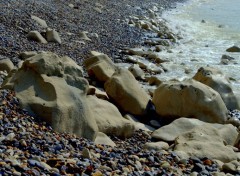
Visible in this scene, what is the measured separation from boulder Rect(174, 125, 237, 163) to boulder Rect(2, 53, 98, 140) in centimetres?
141

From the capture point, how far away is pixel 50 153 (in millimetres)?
5547

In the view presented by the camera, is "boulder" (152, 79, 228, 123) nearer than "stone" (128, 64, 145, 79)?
Yes

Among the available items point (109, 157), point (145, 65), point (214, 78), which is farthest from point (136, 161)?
point (145, 65)

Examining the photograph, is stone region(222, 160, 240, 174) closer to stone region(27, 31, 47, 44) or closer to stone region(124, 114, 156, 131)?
stone region(124, 114, 156, 131)

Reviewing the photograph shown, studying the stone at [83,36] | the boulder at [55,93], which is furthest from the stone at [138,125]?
the stone at [83,36]

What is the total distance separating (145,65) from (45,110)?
24.0 feet

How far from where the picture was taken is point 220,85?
36.8 feet

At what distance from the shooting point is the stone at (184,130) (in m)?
8.27

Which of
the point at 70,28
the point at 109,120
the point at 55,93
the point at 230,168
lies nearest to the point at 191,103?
the point at 109,120

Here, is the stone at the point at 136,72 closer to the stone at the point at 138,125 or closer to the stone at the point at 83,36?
the stone at the point at 83,36

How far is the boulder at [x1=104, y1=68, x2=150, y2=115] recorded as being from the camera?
9523 millimetres

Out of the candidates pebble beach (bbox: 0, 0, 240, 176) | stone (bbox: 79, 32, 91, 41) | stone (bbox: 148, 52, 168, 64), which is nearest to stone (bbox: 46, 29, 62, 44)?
pebble beach (bbox: 0, 0, 240, 176)

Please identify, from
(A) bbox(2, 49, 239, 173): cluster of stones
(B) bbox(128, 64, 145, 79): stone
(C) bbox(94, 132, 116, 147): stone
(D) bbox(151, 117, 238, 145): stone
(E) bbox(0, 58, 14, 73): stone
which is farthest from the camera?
(B) bbox(128, 64, 145, 79): stone

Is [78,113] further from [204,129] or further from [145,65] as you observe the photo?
[145,65]
